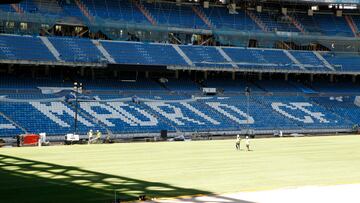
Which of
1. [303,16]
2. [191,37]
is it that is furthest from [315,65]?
[191,37]

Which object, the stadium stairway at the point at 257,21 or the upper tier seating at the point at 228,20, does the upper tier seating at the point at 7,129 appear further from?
the stadium stairway at the point at 257,21

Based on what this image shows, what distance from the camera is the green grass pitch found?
2984 centimetres

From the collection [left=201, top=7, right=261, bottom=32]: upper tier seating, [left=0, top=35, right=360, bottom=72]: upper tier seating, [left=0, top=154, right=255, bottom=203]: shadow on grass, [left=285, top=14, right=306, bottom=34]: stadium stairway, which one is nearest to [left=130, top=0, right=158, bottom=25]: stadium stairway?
[left=0, top=35, right=360, bottom=72]: upper tier seating

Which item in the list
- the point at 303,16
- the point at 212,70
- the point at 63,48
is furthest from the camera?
the point at 303,16

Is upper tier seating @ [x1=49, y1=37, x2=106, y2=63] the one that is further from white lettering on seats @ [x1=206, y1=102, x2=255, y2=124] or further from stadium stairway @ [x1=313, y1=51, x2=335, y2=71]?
stadium stairway @ [x1=313, y1=51, x2=335, y2=71]

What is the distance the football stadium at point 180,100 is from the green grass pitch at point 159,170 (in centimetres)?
11

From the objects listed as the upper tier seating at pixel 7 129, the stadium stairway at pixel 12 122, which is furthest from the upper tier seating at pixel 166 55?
the upper tier seating at pixel 7 129

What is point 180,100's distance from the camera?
245 ft

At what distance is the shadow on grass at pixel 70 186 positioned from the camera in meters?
27.8

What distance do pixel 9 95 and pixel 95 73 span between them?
13020 mm

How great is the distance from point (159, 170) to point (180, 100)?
122ft

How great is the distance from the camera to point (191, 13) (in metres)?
87.9

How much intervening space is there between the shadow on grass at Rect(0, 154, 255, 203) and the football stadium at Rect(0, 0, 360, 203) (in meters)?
0.10

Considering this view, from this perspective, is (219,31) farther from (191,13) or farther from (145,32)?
(145,32)
